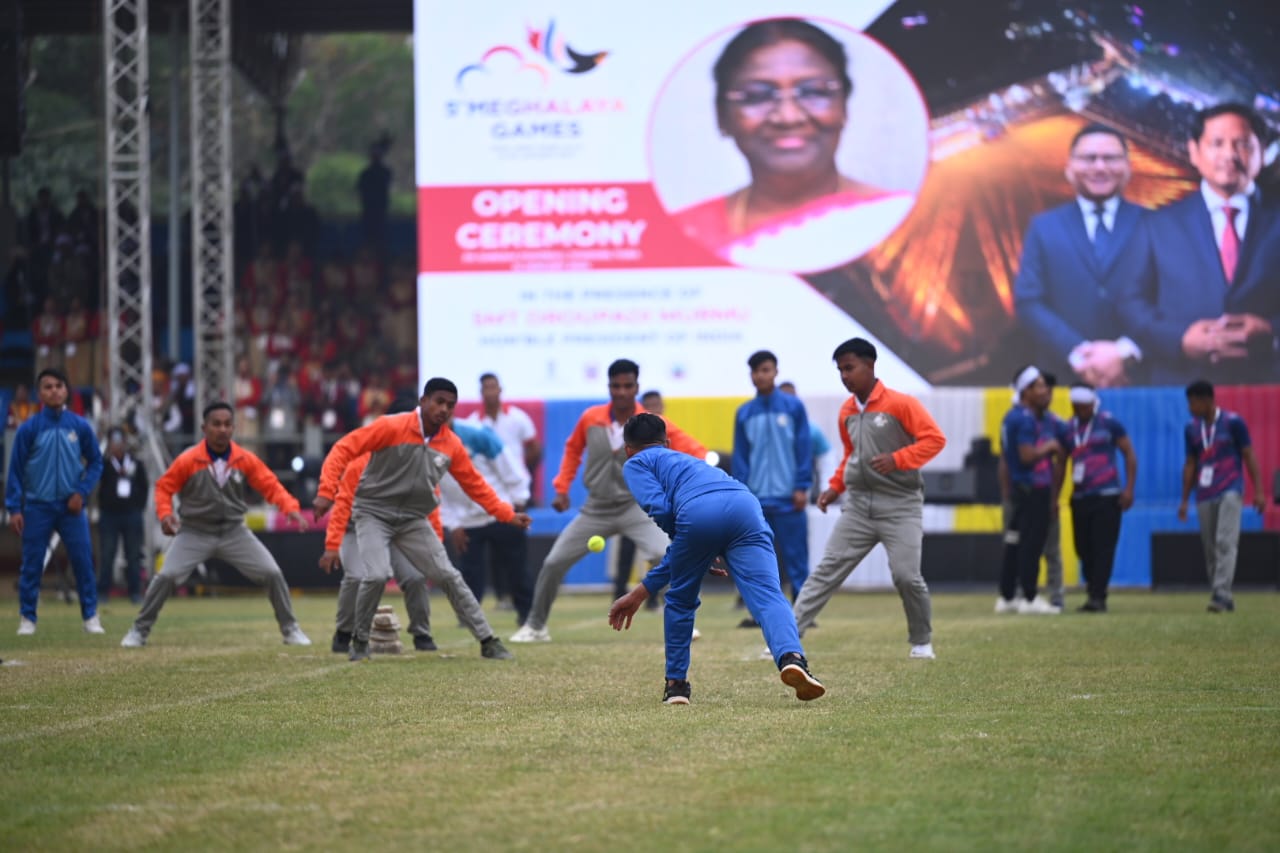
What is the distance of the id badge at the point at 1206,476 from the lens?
16578 mm

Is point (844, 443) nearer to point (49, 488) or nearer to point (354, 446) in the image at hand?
point (354, 446)

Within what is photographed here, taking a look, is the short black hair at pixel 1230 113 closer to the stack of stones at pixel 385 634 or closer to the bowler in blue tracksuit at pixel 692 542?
the stack of stones at pixel 385 634

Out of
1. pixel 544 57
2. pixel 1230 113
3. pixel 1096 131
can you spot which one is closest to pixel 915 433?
pixel 1096 131

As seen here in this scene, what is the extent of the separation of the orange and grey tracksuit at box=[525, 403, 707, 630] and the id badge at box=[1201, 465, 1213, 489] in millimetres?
5701

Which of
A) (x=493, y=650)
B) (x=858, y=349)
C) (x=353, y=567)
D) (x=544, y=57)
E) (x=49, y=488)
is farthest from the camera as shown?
(x=544, y=57)

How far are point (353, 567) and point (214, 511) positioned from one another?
1502 millimetres

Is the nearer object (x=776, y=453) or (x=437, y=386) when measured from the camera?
(x=437, y=386)

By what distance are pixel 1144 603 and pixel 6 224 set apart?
21124 mm

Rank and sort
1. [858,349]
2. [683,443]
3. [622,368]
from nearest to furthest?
[858,349], [683,443], [622,368]

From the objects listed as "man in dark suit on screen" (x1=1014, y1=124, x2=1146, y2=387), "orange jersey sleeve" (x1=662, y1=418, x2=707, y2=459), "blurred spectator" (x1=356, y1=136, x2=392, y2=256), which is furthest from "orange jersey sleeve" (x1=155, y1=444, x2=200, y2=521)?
"blurred spectator" (x1=356, y1=136, x2=392, y2=256)

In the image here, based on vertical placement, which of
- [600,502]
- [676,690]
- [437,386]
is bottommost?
[676,690]

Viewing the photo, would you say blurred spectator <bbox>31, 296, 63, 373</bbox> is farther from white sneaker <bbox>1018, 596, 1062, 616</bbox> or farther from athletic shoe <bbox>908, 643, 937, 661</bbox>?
athletic shoe <bbox>908, 643, 937, 661</bbox>

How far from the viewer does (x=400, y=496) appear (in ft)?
39.1

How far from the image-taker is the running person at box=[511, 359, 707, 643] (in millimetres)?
13172
